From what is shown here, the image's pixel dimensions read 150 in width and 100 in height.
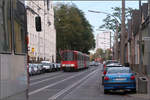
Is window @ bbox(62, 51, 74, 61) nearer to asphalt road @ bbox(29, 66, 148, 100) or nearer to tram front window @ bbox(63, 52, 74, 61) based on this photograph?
tram front window @ bbox(63, 52, 74, 61)

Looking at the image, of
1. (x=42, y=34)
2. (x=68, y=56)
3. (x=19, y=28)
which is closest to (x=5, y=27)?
(x=19, y=28)

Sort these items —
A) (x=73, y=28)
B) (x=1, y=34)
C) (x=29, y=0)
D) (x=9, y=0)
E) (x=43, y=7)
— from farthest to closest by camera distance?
(x=73, y=28) < (x=43, y=7) < (x=29, y=0) < (x=9, y=0) < (x=1, y=34)

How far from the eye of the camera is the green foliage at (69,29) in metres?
87.3

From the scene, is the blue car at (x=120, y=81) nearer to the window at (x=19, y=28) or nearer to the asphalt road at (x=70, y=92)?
the asphalt road at (x=70, y=92)

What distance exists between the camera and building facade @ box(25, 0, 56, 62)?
198ft

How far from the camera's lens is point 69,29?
86.9 meters

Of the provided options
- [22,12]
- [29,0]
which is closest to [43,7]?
[29,0]

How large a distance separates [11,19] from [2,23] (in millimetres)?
576

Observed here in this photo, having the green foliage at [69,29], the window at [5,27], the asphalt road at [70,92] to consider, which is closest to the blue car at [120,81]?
the asphalt road at [70,92]

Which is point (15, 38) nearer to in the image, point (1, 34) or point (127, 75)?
point (1, 34)

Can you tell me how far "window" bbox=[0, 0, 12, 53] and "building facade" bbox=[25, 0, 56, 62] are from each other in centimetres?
5007

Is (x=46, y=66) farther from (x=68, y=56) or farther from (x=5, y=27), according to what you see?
(x=5, y=27)

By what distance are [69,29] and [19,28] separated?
78914 mm

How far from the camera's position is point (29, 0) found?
59656 millimetres
